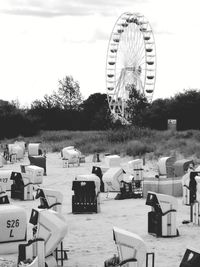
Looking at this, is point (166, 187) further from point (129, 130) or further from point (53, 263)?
point (129, 130)

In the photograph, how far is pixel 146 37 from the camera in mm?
48562

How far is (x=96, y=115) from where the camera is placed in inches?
2744

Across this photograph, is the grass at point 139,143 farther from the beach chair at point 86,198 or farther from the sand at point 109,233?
the beach chair at point 86,198

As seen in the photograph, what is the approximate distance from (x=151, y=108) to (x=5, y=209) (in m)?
43.8

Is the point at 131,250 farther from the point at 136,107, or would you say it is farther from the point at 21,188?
the point at 136,107

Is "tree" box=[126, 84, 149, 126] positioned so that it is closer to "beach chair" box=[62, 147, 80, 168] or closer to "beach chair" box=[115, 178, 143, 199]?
"beach chair" box=[62, 147, 80, 168]

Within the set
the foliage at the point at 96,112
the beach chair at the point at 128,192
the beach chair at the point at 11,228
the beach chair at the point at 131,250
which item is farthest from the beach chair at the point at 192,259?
the foliage at the point at 96,112

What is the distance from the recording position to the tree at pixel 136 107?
5181cm

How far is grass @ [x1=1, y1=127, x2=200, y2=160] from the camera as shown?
3272cm

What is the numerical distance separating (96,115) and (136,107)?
1596 cm

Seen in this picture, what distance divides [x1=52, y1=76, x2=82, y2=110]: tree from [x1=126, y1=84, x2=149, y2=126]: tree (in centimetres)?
2414

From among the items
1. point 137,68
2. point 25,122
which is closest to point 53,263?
point 137,68

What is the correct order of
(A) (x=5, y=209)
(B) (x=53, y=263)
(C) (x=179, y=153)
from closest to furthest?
(B) (x=53, y=263), (A) (x=5, y=209), (C) (x=179, y=153)

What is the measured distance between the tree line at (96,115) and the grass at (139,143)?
5.83 meters
